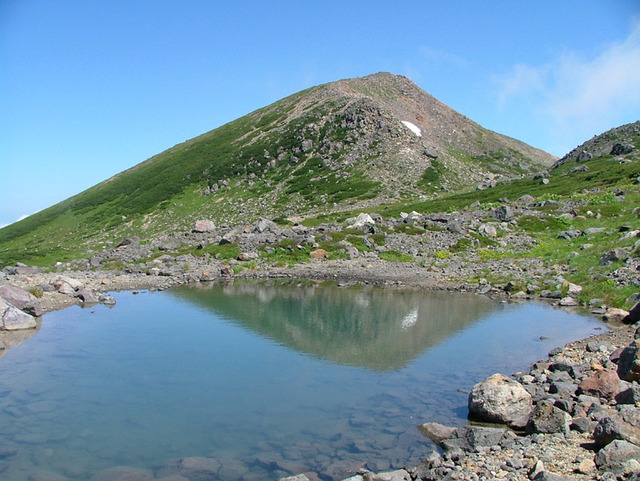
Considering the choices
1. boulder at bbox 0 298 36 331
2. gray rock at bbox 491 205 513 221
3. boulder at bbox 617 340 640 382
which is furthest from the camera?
gray rock at bbox 491 205 513 221

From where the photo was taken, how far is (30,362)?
749 inches

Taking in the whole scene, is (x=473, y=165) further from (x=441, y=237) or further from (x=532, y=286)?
(x=532, y=286)

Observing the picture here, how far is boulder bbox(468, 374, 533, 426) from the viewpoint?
1344cm

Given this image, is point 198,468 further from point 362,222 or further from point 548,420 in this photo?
point 362,222

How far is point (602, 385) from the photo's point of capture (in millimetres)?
13594

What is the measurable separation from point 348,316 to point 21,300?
18204 mm

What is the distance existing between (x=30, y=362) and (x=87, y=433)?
757 cm

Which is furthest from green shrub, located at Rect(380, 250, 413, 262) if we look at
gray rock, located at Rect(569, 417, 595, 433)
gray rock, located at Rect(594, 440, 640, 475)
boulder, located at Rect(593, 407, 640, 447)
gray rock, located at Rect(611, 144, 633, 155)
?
gray rock, located at Rect(611, 144, 633, 155)

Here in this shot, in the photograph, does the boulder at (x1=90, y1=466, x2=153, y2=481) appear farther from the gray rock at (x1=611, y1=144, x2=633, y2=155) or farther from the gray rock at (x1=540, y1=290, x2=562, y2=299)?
the gray rock at (x1=611, y1=144, x2=633, y2=155)

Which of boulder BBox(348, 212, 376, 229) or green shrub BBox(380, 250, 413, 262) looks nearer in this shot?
green shrub BBox(380, 250, 413, 262)

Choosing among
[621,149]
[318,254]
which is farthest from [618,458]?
[621,149]

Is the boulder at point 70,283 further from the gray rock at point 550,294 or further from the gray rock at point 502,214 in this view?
the gray rock at point 502,214

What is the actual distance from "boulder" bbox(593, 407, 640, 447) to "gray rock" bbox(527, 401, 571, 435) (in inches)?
45.4

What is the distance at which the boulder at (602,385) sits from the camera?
1346cm
